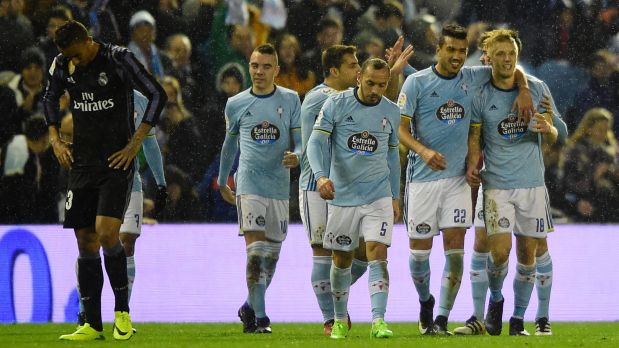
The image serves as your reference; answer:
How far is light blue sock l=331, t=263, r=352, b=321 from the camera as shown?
938 cm

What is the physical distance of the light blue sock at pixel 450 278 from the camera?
9570mm

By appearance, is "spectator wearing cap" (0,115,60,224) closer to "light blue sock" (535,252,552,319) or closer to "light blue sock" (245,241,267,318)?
"light blue sock" (245,241,267,318)

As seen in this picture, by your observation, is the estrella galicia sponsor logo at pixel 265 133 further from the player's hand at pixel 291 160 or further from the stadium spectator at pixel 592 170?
the stadium spectator at pixel 592 170

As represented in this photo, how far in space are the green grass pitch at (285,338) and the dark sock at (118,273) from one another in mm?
256

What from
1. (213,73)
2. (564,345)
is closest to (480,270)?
(564,345)

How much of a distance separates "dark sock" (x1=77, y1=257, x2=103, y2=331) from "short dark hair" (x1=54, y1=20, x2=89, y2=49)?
144 cm

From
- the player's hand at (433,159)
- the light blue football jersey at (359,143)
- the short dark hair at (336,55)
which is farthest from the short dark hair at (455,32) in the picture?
the short dark hair at (336,55)

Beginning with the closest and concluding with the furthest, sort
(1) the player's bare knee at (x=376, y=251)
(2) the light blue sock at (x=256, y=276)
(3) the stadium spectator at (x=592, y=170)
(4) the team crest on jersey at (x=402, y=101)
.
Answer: (1) the player's bare knee at (x=376, y=251) → (4) the team crest on jersey at (x=402, y=101) → (2) the light blue sock at (x=256, y=276) → (3) the stadium spectator at (x=592, y=170)

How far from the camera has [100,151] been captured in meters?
8.80

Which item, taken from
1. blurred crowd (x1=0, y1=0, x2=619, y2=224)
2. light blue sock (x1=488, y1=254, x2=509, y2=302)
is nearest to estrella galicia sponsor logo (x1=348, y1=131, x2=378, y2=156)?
light blue sock (x1=488, y1=254, x2=509, y2=302)

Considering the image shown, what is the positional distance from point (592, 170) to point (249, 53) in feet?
12.5

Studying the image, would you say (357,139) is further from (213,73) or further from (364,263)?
(213,73)

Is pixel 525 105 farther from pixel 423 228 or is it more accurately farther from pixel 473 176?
pixel 423 228

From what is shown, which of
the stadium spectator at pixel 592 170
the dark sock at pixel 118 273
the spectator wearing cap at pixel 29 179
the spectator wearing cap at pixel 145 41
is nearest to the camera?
the dark sock at pixel 118 273
